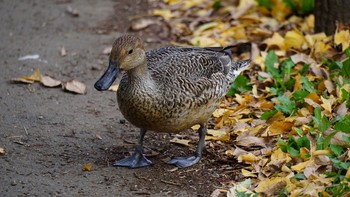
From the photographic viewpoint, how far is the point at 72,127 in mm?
7059

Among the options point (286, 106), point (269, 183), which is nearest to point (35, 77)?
point (286, 106)

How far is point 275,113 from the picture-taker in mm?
6867

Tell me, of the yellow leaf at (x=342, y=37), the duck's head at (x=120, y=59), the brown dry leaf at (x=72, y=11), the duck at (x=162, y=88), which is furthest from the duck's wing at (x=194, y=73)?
the brown dry leaf at (x=72, y=11)

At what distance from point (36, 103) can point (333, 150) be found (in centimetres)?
330

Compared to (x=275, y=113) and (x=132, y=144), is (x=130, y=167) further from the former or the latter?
(x=275, y=113)

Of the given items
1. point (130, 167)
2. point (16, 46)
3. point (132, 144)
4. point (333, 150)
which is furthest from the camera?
point (16, 46)

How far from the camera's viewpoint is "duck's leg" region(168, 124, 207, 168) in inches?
247

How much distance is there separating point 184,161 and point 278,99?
Result: 1.25 m

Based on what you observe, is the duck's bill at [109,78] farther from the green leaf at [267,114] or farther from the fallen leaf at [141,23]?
the fallen leaf at [141,23]

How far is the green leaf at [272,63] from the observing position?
7.82m

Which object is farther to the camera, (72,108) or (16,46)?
(16,46)

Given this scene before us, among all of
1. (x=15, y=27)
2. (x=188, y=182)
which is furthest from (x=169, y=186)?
(x=15, y=27)

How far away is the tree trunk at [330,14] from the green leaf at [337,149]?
8.85 ft

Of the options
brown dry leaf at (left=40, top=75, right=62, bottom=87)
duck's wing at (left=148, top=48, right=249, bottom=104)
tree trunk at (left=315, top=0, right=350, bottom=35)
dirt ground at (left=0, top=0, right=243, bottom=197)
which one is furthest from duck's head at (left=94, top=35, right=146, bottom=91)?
tree trunk at (left=315, top=0, right=350, bottom=35)
